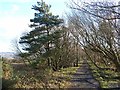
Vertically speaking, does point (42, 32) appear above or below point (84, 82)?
above

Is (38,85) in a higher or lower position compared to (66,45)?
lower

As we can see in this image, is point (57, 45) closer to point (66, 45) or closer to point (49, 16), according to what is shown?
point (49, 16)

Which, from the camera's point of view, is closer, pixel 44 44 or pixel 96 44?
pixel 96 44

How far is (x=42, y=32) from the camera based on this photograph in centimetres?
3875

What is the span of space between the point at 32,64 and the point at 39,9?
24.4 feet

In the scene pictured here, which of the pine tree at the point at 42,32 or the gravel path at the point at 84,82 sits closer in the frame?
the gravel path at the point at 84,82

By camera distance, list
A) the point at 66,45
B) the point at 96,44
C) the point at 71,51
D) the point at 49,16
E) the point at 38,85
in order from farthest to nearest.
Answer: the point at 71,51 < the point at 66,45 < the point at 49,16 < the point at 96,44 < the point at 38,85

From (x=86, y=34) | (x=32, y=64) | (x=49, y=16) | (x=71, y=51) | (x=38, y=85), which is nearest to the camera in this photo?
(x=38, y=85)

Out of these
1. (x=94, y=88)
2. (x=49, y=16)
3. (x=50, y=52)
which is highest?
(x=49, y=16)

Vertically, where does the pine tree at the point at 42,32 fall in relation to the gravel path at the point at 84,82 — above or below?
above

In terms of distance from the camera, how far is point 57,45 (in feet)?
134

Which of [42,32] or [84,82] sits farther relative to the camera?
[42,32]

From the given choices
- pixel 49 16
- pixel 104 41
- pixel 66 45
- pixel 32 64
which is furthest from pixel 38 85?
pixel 66 45

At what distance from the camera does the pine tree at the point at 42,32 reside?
37469mm
